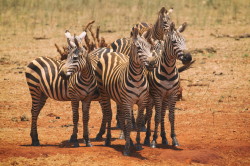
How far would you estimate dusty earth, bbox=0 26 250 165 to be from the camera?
825 centimetres

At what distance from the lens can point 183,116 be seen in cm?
1220

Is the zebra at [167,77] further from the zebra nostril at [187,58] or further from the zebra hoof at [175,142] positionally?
the zebra nostril at [187,58]

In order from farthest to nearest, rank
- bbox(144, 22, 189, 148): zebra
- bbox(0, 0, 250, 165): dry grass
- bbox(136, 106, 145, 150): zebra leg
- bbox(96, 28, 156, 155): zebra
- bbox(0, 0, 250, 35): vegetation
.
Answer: bbox(0, 0, 250, 35): vegetation, bbox(144, 22, 189, 148): zebra, bbox(136, 106, 145, 150): zebra leg, bbox(0, 0, 250, 165): dry grass, bbox(96, 28, 156, 155): zebra

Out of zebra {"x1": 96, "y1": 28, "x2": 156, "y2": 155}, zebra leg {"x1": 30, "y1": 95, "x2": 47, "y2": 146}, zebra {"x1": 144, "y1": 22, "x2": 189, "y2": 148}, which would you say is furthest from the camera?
zebra leg {"x1": 30, "y1": 95, "x2": 47, "y2": 146}

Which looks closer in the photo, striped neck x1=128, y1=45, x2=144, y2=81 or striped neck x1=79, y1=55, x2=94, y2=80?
striped neck x1=128, y1=45, x2=144, y2=81

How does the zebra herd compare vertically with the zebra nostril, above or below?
below

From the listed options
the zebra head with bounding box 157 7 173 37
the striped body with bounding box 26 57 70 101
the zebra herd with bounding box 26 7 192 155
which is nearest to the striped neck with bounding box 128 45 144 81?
the zebra herd with bounding box 26 7 192 155

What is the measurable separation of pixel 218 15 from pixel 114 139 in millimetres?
16717

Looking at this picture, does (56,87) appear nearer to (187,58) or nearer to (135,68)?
(135,68)

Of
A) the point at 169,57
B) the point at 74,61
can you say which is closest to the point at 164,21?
the point at 169,57

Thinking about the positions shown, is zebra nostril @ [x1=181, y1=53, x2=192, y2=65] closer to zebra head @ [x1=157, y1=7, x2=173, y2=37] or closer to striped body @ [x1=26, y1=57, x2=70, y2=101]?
striped body @ [x1=26, y1=57, x2=70, y2=101]

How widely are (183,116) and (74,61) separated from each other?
4.71m

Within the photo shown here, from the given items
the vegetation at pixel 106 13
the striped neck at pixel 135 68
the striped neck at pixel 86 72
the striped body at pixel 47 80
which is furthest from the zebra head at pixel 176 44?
the vegetation at pixel 106 13

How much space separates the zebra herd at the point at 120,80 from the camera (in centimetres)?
827
